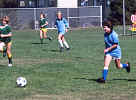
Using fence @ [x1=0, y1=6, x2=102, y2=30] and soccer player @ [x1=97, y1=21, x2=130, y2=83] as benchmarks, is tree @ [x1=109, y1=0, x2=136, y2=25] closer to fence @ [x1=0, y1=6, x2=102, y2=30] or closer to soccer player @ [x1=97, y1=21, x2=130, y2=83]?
fence @ [x1=0, y1=6, x2=102, y2=30]

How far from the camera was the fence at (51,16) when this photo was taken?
167 ft

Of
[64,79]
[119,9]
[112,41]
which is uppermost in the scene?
[119,9]

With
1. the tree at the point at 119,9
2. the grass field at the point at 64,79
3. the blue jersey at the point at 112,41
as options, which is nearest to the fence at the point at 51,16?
the tree at the point at 119,9

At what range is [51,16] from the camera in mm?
51062

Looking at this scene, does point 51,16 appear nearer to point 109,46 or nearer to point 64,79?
point 64,79

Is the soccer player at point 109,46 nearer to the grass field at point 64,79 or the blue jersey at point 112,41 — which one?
the blue jersey at point 112,41

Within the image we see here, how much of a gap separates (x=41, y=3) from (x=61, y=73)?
44.6m

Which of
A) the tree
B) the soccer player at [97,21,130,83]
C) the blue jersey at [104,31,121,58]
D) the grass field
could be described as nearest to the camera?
the grass field

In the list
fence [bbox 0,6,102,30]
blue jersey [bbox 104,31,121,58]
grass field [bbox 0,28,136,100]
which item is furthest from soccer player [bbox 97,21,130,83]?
fence [bbox 0,6,102,30]

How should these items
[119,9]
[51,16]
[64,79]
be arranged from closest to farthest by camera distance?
[64,79], [51,16], [119,9]

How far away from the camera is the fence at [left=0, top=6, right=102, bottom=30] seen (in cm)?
5091

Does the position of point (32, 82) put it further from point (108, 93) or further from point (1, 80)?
point (108, 93)

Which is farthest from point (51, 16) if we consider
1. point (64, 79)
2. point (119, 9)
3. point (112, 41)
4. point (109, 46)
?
point (112, 41)

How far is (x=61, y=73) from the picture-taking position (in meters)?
15.8
